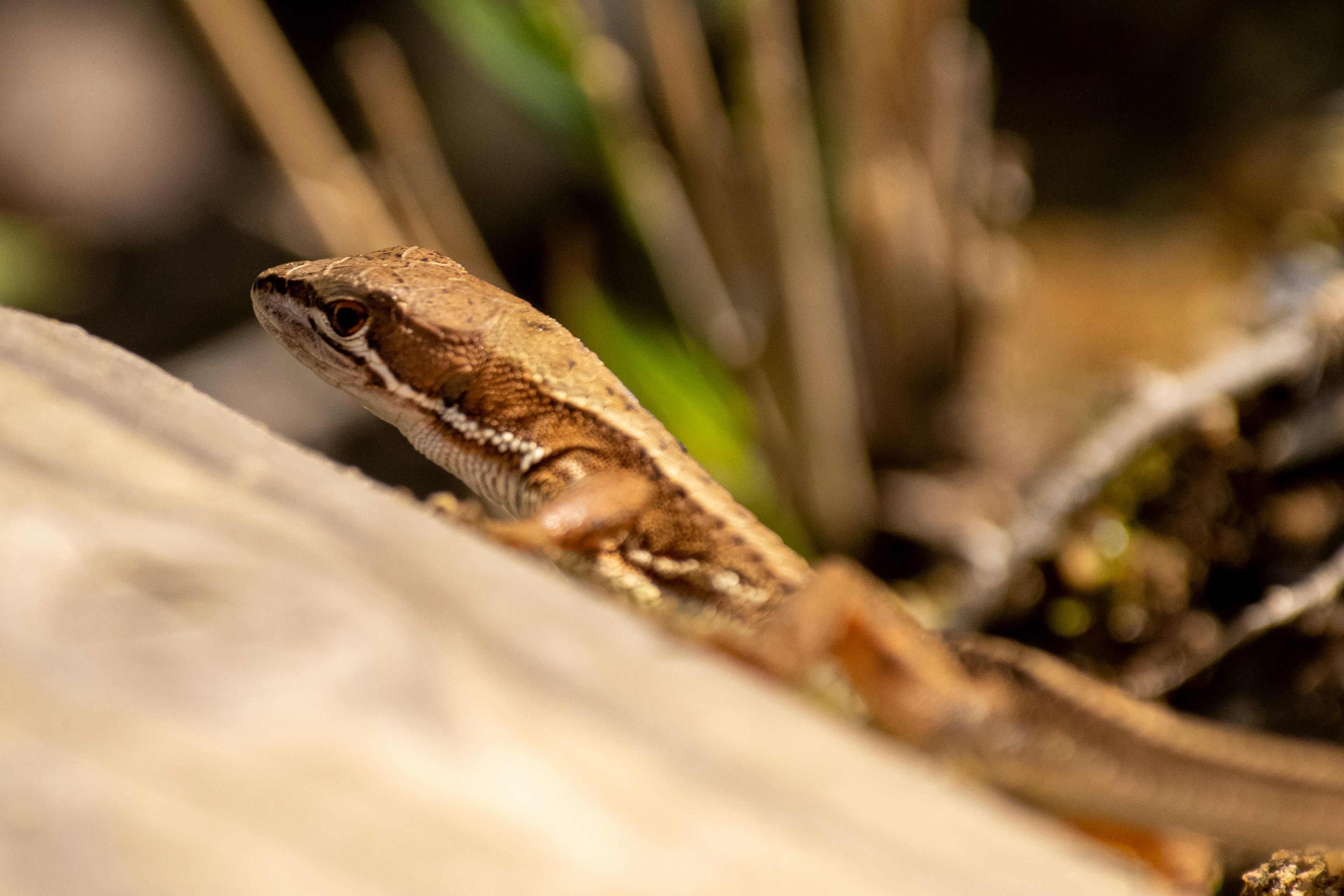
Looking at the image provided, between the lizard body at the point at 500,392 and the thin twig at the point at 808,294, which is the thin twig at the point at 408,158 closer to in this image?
the thin twig at the point at 808,294

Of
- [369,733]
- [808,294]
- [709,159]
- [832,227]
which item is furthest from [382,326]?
[832,227]

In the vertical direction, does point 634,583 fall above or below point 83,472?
above

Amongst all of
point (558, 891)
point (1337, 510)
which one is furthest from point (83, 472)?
point (1337, 510)

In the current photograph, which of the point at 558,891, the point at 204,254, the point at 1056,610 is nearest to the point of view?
the point at 558,891

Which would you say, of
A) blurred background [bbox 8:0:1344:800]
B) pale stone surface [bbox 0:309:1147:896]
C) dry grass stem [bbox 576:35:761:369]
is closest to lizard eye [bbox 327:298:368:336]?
blurred background [bbox 8:0:1344:800]

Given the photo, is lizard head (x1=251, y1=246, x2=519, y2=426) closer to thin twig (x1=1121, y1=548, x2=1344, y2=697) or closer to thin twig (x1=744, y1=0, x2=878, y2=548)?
thin twig (x1=1121, y1=548, x2=1344, y2=697)

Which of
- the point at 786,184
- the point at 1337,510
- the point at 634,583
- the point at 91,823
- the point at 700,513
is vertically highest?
the point at 786,184

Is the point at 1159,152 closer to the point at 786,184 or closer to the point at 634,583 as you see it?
the point at 786,184
